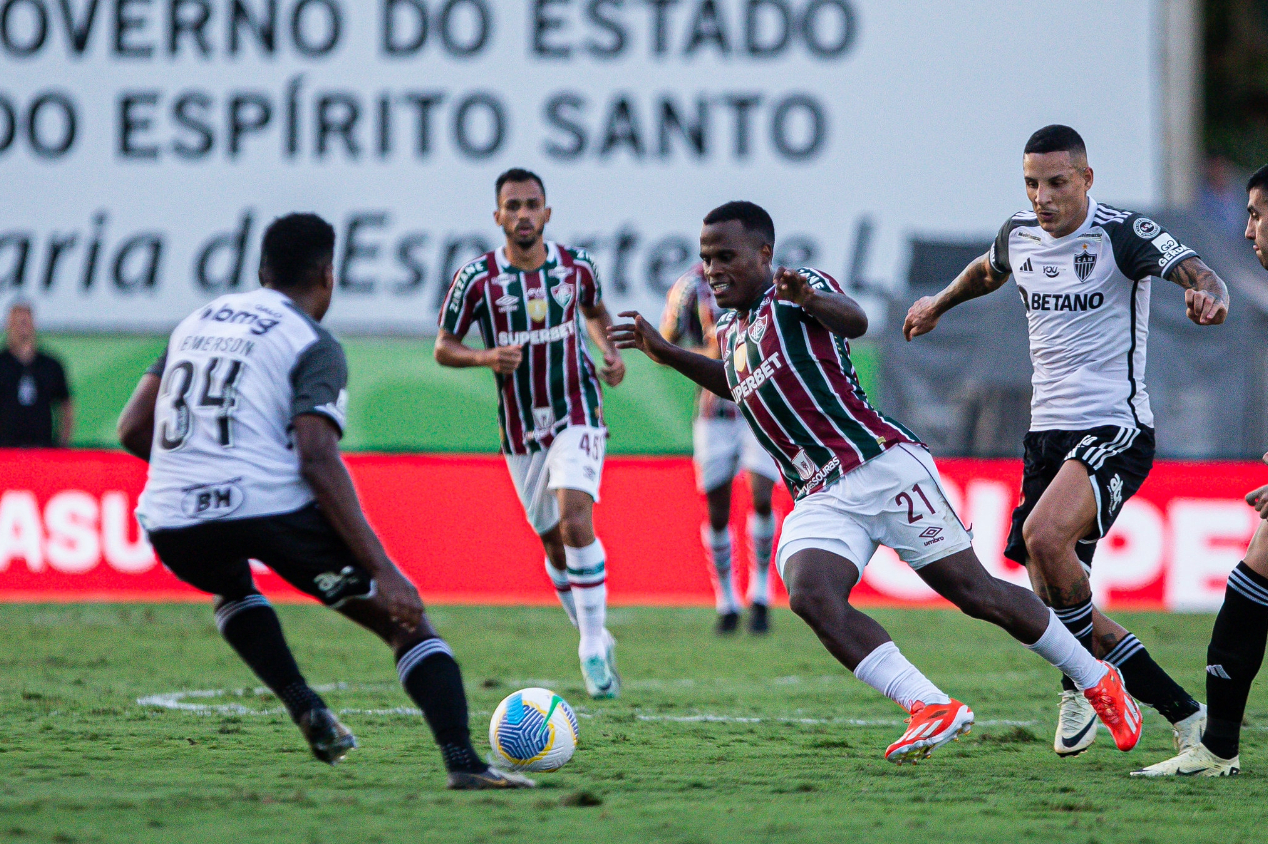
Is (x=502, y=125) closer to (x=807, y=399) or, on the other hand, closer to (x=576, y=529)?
(x=576, y=529)

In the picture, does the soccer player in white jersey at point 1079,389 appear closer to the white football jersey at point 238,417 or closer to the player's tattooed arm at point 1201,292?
the player's tattooed arm at point 1201,292

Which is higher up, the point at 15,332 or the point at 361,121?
the point at 361,121

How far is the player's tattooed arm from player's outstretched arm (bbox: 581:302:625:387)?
124 inches

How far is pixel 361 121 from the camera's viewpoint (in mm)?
16469

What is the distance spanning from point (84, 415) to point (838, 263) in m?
7.22

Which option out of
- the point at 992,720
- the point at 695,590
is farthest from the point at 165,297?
the point at 992,720

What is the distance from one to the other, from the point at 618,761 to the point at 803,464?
1233 millimetres

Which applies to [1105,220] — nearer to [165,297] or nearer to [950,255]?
[950,255]

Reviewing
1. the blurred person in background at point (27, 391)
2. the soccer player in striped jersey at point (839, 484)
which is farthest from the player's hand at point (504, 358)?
the blurred person in background at point (27, 391)

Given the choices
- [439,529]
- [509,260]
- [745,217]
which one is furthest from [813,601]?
[439,529]

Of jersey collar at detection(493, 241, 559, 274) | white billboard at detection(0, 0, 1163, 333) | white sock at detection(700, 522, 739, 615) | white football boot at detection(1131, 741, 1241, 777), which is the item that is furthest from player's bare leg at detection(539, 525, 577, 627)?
white billboard at detection(0, 0, 1163, 333)

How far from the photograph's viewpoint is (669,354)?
20.2 feet

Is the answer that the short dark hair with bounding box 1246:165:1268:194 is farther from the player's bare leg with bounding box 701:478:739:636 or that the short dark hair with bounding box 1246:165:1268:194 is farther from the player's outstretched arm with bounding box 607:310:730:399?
the player's bare leg with bounding box 701:478:739:636

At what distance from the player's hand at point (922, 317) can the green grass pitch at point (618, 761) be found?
63.2 inches
